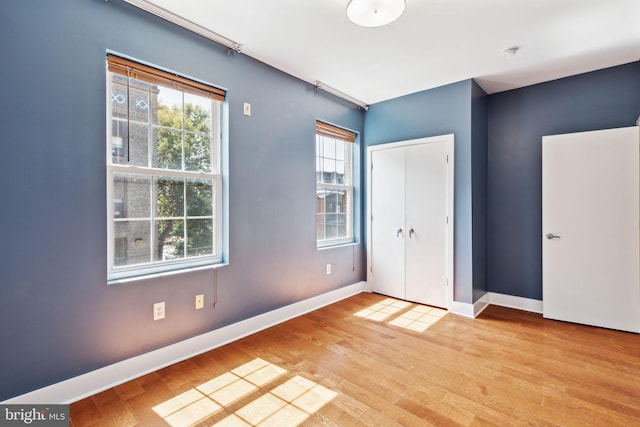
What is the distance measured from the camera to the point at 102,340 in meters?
2.02

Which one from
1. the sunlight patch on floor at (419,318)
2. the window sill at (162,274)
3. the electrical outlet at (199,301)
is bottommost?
the sunlight patch on floor at (419,318)

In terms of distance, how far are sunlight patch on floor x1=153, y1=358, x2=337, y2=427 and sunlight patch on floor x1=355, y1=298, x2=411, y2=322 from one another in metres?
1.42

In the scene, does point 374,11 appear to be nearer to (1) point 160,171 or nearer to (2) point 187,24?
(2) point 187,24

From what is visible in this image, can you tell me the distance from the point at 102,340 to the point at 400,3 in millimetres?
2958

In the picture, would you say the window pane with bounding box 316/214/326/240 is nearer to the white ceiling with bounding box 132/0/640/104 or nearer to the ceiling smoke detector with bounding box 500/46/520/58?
the white ceiling with bounding box 132/0/640/104

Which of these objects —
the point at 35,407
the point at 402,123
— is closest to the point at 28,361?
the point at 35,407

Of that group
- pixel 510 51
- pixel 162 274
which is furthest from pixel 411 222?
pixel 162 274

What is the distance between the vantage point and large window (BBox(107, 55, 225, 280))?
216 centimetres

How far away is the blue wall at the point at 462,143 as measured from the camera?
3424mm

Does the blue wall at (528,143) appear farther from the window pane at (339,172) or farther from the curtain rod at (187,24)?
the curtain rod at (187,24)

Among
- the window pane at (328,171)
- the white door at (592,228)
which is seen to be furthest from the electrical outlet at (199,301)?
the white door at (592,228)

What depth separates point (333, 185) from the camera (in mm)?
4062

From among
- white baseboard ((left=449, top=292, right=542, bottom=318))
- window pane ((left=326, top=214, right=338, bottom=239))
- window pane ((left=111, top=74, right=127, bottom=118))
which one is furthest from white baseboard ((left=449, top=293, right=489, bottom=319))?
window pane ((left=111, top=74, right=127, bottom=118))

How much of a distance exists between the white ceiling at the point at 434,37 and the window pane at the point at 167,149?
89 centimetres
